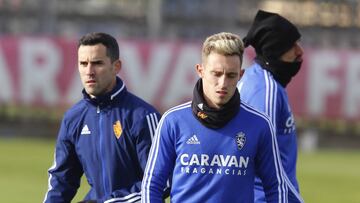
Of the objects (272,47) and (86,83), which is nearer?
(86,83)

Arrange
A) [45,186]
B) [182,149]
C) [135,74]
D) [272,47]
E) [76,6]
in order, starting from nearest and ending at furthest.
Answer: [182,149], [272,47], [45,186], [135,74], [76,6]

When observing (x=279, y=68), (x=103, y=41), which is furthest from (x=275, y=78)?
(x=103, y=41)

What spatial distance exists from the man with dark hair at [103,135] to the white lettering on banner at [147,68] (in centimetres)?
1909

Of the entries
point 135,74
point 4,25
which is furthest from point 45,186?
point 4,25

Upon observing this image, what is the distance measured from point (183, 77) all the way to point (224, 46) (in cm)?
2108

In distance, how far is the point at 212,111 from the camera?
6902 millimetres

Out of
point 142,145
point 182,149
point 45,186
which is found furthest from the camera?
point 45,186

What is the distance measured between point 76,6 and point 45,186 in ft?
44.1

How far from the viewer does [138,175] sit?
8.02m

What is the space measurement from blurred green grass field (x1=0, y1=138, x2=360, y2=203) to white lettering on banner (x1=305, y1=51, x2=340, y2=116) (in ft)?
4.70

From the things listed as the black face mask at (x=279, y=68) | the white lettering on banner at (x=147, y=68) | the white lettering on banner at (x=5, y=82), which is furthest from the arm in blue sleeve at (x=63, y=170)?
the white lettering on banner at (x=5, y=82)

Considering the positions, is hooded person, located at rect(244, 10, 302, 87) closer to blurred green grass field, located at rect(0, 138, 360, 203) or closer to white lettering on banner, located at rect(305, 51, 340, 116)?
blurred green grass field, located at rect(0, 138, 360, 203)

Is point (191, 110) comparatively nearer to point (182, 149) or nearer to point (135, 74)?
point (182, 149)

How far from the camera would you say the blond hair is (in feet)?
22.3
